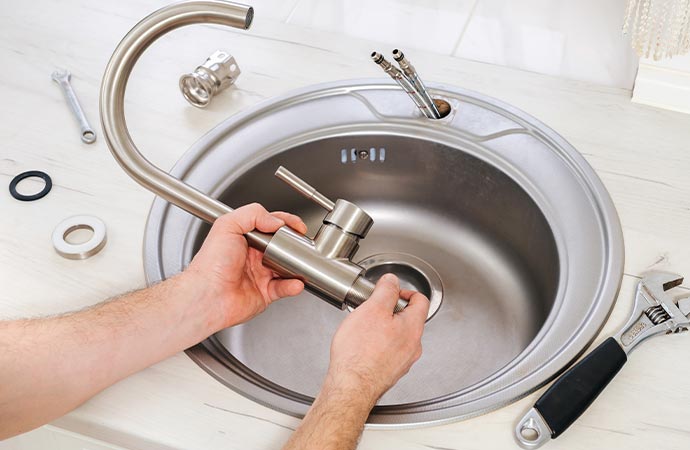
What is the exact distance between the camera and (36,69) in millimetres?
1288

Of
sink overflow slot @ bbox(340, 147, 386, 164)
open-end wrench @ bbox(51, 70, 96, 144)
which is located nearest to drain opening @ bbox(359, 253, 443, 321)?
sink overflow slot @ bbox(340, 147, 386, 164)

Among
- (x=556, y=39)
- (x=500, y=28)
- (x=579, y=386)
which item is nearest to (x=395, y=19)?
(x=500, y=28)

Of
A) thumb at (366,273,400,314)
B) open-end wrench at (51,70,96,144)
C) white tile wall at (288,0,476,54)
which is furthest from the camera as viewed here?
white tile wall at (288,0,476,54)

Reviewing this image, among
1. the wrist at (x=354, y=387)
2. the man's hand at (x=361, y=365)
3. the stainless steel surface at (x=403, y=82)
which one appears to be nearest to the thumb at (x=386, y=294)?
the man's hand at (x=361, y=365)

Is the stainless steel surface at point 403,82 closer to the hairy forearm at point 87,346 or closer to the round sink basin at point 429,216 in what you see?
the round sink basin at point 429,216

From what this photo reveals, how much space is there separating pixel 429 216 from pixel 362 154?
0.17 metres

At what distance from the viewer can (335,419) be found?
0.78 metres

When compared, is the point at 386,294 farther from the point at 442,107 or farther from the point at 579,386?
the point at 442,107

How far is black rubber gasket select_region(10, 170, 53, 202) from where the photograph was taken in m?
1.08

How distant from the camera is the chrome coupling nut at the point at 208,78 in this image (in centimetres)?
119

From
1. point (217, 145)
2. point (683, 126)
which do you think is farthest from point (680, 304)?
point (217, 145)

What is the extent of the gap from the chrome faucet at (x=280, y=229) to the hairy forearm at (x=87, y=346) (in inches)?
4.6

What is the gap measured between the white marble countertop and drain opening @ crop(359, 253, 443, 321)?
313 millimetres

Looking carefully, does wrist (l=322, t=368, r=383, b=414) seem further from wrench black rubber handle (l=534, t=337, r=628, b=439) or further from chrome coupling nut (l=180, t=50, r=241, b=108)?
chrome coupling nut (l=180, t=50, r=241, b=108)
